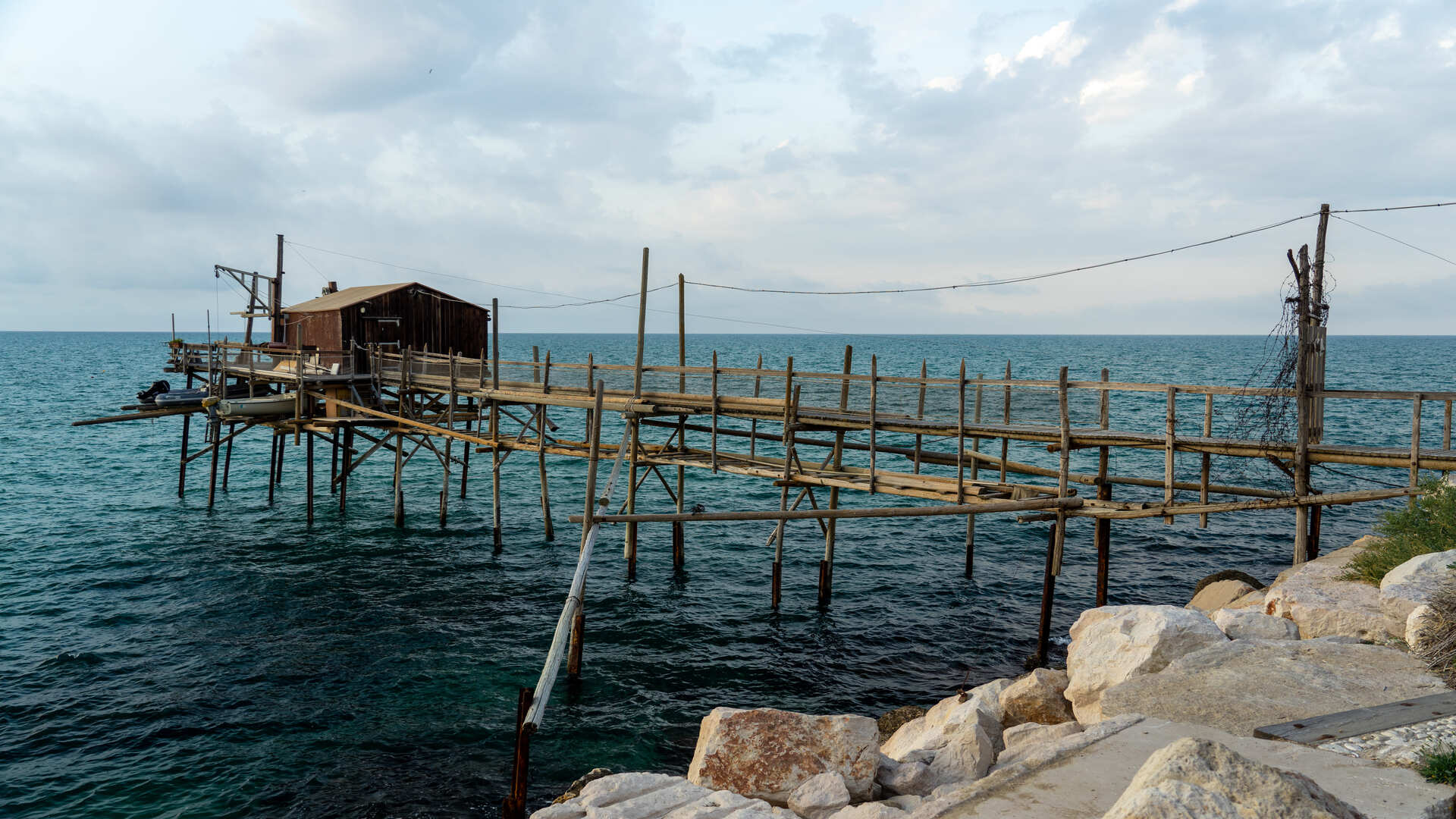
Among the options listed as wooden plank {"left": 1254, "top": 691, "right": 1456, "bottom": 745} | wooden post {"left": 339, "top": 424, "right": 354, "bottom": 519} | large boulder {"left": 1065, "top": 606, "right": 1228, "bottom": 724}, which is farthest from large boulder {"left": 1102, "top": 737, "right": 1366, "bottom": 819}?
wooden post {"left": 339, "top": 424, "right": 354, "bottom": 519}

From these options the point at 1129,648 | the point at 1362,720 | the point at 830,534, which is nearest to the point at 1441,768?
the point at 1362,720

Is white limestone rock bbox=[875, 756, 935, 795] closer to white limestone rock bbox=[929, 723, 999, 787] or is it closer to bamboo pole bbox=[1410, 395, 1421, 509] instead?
white limestone rock bbox=[929, 723, 999, 787]

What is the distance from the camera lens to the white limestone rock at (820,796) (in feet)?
27.3

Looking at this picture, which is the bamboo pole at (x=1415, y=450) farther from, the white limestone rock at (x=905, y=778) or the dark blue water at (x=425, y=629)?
the white limestone rock at (x=905, y=778)

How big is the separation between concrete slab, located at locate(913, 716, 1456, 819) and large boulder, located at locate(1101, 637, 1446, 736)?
31.2 inches

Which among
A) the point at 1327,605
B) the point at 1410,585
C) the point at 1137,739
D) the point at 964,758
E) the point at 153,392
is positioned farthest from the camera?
the point at 153,392

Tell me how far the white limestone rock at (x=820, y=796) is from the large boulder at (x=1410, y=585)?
7.59 meters

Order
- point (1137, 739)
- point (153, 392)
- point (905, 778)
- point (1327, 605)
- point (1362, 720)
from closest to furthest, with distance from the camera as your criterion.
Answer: point (1362, 720), point (1137, 739), point (905, 778), point (1327, 605), point (153, 392)

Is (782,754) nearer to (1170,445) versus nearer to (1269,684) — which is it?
(1269,684)

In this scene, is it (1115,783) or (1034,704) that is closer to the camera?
(1115,783)

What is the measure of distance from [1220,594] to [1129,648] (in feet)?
20.5

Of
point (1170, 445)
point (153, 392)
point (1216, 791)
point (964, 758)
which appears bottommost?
point (964, 758)

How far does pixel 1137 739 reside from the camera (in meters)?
8.19

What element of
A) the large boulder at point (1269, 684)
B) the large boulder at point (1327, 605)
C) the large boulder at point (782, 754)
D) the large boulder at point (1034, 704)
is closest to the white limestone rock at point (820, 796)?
the large boulder at point (782, 754)
